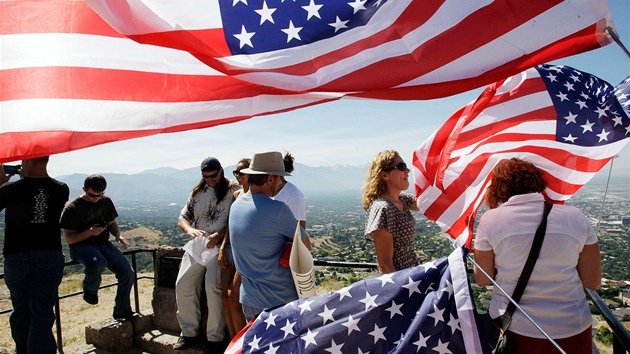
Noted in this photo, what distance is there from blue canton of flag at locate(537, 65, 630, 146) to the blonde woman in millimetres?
1288

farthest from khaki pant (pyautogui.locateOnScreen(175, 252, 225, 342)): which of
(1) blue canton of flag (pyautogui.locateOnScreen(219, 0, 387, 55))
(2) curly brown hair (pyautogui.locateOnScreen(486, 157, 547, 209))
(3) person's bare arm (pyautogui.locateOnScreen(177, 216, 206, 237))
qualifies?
(1) blue canton of flag (pyautogui.locateOnScreen(219, 0, 387, 55))

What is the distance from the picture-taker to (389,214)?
3078 millimetres

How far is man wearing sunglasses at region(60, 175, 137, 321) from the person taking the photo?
4.47 m

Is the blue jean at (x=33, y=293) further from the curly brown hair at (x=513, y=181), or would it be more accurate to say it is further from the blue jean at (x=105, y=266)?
the curly brown hair at (x=513, y=181)

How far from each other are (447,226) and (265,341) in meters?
2.22

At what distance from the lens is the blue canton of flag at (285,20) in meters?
1.70

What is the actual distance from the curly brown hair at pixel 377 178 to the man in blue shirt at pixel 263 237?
66 cm

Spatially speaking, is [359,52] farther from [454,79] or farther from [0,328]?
[0,328]

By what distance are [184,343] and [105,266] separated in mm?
1324

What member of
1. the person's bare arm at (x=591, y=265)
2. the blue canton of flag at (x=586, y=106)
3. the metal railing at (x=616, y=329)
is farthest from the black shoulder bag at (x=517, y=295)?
the blue canton of flag at (x=586, y=106)

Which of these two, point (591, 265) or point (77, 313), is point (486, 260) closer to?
point (591, 265)

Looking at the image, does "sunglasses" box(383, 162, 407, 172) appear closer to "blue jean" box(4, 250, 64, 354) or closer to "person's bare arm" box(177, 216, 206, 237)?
"person's bare arm" box(177, 216, 206, 237)

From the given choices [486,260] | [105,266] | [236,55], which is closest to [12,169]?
[105,266]

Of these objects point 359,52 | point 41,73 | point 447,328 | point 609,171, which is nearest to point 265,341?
point 447,328
